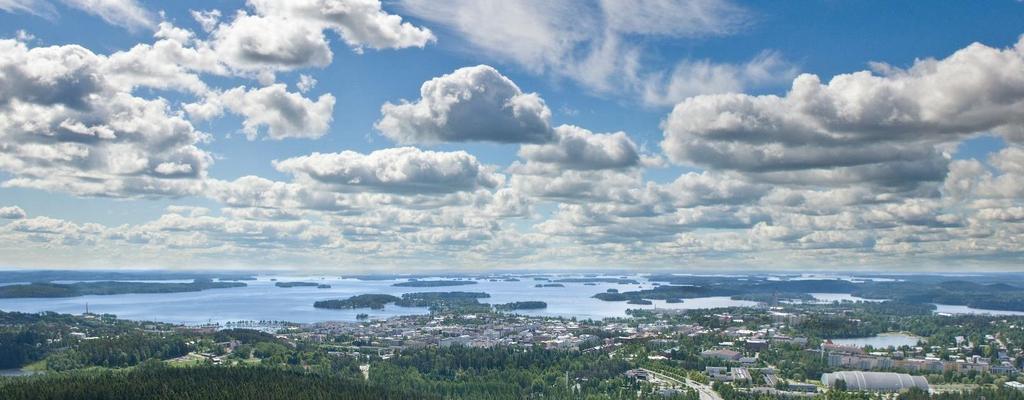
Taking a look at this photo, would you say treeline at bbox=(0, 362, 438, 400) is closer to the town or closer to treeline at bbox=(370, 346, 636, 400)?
the town

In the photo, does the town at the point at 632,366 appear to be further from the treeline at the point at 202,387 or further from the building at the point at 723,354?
the treeline at the point at 202,387

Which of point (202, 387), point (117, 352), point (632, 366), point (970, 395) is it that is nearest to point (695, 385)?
point (632, 366)

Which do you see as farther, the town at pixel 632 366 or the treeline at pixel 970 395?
the town at pixel 632 366

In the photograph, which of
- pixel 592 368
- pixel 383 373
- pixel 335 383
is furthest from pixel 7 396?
pixel 592 368

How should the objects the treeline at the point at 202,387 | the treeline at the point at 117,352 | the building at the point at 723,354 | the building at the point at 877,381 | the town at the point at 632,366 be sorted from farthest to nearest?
the building at the point at 723,354 < the treeline at the point at 117,352 < the building at the point at 877,381 < the town at the point at 632,366 < the treeline at the point at 202,387

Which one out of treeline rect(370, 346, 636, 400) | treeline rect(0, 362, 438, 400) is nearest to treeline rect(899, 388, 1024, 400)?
treeline rect(370, 346, 636, 400)

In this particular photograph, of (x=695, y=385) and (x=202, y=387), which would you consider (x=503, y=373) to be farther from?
(x=202, y=387)

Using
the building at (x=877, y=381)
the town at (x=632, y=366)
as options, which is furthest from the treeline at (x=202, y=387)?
the building at (x=877, y=381)

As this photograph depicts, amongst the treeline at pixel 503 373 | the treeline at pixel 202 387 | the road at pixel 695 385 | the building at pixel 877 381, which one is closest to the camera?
the treeline at pixel 202 387
